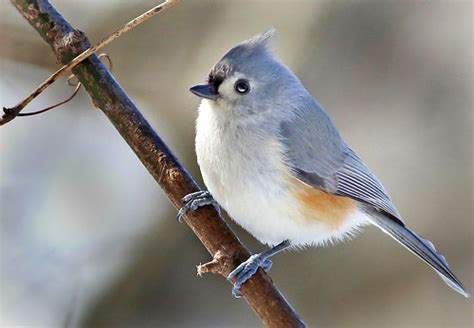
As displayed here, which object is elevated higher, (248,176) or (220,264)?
(248,176)

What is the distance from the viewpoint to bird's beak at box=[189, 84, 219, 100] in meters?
1.75

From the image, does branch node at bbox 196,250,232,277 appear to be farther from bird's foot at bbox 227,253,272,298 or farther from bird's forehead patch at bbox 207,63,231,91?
bird's forehead patch at bbox 207,63,231,91

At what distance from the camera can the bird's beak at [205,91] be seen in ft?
5.74

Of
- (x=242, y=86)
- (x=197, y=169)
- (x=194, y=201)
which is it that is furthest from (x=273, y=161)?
(x=197, y=169)

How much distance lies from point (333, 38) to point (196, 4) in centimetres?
70

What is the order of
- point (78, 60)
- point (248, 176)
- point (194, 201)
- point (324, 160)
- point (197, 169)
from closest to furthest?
point (78, 60), point (194, 201), point (248, 176), point (324, 160), point (197, 169)

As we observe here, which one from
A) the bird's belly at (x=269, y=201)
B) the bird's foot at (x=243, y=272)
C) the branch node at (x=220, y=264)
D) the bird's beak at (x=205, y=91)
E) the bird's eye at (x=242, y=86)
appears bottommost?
the bird's foot at (x=243, y=272)

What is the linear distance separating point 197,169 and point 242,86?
1.28 meters

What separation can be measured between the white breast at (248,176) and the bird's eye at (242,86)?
0.08 metres

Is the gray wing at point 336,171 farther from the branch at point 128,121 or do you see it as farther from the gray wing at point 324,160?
the branch at point 128,121

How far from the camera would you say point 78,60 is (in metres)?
1.40

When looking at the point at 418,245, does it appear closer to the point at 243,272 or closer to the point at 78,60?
the point at 243,272

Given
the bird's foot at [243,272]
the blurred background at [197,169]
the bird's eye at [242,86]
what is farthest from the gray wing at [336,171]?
the blurred background at [197,169]

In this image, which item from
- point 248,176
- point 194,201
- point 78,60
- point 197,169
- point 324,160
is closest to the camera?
point 78,60
